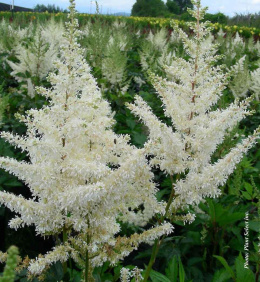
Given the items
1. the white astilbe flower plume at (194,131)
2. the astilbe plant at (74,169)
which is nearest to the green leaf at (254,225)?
the white astilbe flower plume at (194,131)

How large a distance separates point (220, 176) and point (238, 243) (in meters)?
1.16

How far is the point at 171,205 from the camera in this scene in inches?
81.4

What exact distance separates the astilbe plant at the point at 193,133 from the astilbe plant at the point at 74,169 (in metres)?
0.19

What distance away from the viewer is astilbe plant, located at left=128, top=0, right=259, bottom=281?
6.15 ft

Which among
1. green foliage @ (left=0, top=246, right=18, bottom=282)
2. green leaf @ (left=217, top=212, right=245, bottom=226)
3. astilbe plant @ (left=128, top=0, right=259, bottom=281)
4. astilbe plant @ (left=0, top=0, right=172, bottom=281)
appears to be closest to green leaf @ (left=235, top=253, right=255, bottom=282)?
→ green leaf @ (left=217, top=212, right=245, bottom=226)

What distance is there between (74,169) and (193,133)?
2.43 feet

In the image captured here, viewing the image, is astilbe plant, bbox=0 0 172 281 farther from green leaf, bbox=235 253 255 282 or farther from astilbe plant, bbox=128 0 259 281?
green leaf, bbox=235 253 255 282

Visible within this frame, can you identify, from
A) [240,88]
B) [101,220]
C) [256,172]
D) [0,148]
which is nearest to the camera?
[101,220]

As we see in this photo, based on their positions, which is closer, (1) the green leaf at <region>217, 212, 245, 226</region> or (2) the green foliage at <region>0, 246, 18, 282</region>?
Result: (2) the green foliage at <region>0, 246, 18, 282</region>

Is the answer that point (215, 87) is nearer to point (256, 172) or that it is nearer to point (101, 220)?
point (101, 220)

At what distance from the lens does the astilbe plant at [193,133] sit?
1.87m

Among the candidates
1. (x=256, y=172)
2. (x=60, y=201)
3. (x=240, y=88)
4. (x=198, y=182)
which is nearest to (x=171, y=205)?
(x=198, y=182)

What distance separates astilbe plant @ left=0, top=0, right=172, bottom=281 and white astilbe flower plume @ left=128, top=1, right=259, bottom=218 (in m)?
0.19

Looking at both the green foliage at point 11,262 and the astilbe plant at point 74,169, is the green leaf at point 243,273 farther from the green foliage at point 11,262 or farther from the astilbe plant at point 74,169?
the green foliage at point 11,262
